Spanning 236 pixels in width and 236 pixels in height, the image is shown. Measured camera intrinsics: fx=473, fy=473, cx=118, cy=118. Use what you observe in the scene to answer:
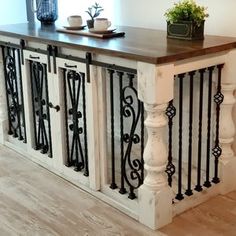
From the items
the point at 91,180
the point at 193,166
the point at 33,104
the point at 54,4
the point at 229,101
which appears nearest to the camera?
the point at 229,101

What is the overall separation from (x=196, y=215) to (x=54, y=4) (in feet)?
6.06

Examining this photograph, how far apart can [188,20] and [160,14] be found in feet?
1.76

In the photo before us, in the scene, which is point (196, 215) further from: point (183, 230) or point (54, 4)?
point (54, 4)

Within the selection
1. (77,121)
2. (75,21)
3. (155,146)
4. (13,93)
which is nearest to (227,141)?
(155,146)

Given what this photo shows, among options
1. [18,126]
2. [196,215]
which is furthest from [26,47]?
[196,215]

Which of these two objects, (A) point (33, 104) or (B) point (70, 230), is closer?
(B) point (70, 230)

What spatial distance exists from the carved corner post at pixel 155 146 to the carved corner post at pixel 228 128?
439 millimetres

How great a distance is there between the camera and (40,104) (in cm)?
308

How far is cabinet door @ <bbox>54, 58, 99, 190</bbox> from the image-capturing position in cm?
262

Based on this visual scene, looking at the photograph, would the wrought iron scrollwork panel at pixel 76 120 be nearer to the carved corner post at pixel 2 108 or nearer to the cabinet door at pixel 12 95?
the cabinet door at pixel 12 95

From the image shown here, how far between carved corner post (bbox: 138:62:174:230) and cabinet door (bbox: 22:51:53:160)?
890 mm

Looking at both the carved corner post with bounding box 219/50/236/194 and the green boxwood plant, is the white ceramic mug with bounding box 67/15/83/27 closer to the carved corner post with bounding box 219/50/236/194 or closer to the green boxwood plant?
the green boxwood plant

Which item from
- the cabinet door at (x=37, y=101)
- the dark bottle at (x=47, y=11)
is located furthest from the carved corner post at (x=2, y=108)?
the dark bottle at (x=47, y=11)

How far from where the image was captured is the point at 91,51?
2.44 metres
